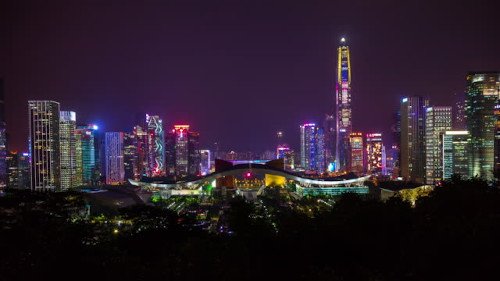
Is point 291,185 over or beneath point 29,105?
beneath

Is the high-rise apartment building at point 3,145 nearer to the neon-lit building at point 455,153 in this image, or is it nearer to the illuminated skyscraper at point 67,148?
the illuminated skyscraper at point 67,148

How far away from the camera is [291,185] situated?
53.3 meters

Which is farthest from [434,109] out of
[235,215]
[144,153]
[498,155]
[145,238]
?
[145,238]

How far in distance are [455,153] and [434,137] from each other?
9.24m

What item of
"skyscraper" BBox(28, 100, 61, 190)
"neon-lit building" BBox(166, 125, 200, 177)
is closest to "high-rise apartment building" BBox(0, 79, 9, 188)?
"skyscraper" BBox(28, 100, 61, 190)

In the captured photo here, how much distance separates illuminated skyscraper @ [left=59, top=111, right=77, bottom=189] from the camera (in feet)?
203

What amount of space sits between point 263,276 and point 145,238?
593cm

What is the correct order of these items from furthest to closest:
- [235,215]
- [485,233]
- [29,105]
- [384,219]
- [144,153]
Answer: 1. [144,153]
2. [29,105]
3. [235,215]
4. [384,219]
5. [485,233]

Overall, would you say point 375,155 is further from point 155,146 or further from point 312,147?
point 155,146

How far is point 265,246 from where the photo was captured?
10.7 meters

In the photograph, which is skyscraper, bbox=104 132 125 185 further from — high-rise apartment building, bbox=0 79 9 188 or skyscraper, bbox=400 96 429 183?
skyscraper, bbox=400 96 429 183

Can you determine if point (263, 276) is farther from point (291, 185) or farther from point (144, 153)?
point (144, 153)

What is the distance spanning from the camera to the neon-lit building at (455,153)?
174 ft

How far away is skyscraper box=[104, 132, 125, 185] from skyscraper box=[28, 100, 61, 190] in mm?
22529
